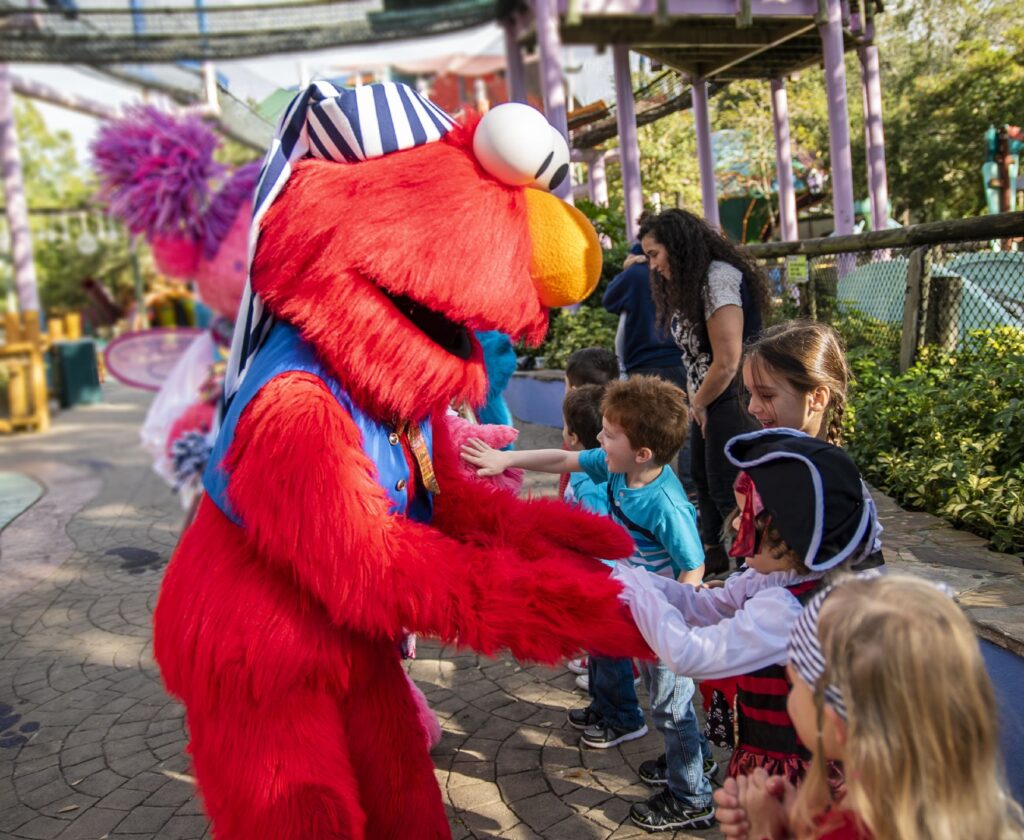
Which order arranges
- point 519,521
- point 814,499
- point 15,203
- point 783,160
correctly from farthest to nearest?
point 15,203, point 783,160, point 519,521, point 814,499

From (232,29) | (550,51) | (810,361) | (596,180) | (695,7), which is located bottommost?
(810,361)

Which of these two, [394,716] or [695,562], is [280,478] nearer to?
[394,716]

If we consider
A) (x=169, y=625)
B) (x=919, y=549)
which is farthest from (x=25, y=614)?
(x=919, y=549)

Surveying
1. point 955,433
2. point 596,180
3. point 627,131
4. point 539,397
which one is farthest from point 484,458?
point 596,180

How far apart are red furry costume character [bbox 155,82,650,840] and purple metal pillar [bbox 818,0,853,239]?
854cm

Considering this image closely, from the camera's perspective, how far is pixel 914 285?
5.43 m

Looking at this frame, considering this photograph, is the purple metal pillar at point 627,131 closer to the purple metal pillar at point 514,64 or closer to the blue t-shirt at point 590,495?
the purple metal pillar at point 514,64

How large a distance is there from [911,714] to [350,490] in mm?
997

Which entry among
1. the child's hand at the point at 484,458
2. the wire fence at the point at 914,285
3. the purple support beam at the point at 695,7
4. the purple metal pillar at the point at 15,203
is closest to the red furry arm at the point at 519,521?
the child's hand at the point at 484,458

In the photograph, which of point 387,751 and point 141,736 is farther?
point 141,736

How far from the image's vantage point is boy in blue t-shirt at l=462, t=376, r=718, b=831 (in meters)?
2.36

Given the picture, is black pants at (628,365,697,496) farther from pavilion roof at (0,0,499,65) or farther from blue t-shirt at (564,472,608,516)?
pavilion roof at (0,0,499,65)

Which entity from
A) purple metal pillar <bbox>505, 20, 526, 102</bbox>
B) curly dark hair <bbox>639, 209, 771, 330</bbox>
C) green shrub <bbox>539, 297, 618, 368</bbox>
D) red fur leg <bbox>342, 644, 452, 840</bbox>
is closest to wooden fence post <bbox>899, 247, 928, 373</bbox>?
curly dark hair <bbox>639, 209, 771, 330</bbox>

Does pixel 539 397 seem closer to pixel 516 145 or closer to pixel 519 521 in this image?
pixel 519 521
